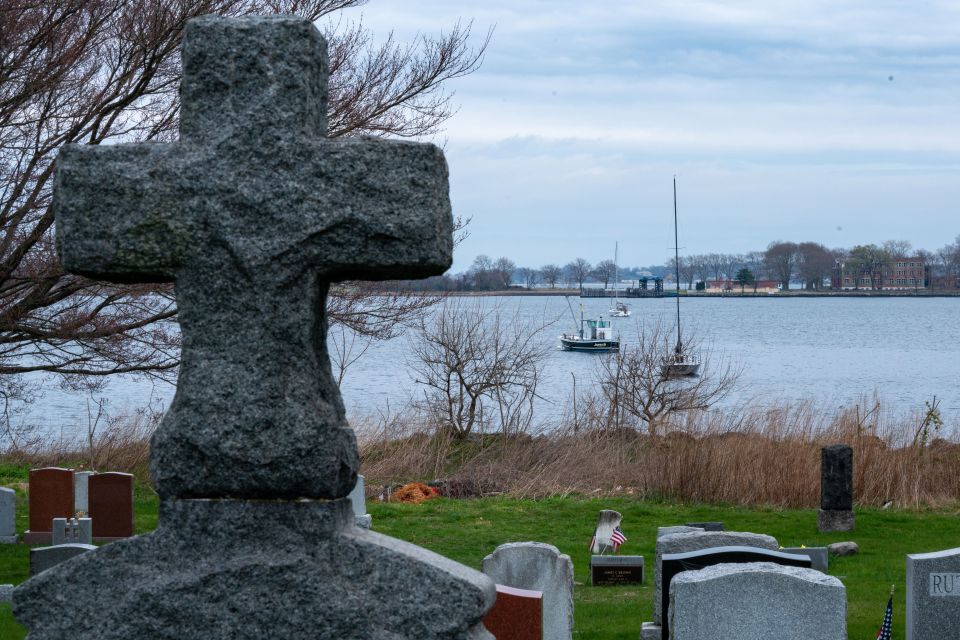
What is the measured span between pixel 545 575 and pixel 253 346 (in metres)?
5.28

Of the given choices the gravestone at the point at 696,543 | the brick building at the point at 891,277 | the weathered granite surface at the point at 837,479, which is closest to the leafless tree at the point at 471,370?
the weathered granite surface at the point at 837,479

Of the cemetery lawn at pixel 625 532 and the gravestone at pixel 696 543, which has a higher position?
the gravestone at pixel 696 543

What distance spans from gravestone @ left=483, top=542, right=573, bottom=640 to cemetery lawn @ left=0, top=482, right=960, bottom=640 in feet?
2.75

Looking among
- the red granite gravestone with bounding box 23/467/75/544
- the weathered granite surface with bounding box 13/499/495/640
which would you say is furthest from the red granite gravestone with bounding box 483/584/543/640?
the red granite gravestone with bounding box 23/467/75/544

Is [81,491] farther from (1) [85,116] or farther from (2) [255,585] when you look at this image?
(2) [255,585]

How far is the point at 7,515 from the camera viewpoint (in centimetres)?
1343

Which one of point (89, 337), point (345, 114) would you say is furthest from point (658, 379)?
point (89, 337)

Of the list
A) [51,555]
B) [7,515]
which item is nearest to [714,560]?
[51,555]

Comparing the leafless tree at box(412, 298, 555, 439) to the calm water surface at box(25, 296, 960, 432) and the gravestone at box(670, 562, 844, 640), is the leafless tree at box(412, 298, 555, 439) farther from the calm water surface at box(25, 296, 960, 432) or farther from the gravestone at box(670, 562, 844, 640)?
the gravestone at box(670, 562, 844, 640)

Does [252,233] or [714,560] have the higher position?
[252,233]

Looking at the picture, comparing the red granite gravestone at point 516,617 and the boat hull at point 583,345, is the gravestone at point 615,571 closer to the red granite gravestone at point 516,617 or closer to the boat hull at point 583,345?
the red granite gravestone at point 516,617

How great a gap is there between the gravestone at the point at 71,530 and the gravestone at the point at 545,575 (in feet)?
19.8

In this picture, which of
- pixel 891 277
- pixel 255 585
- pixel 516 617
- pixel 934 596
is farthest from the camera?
pixel 891 277

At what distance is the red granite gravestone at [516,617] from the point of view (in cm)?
648
